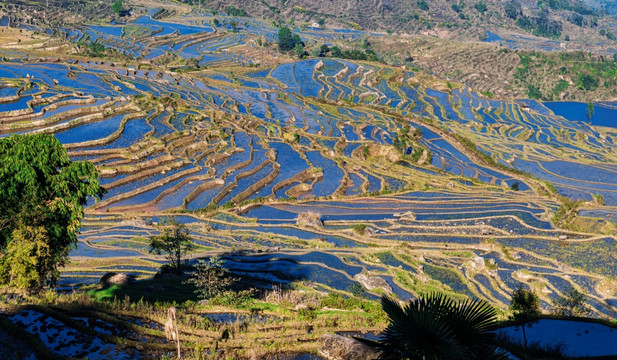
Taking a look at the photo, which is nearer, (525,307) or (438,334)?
(438,334)

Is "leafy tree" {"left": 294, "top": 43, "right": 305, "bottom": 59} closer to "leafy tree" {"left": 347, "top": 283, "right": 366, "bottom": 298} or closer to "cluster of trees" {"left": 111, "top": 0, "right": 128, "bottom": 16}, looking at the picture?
"cluster of trees" {"left": 111, "top": 0, "right": 128, "bottom": 16}

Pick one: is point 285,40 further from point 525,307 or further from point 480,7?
point 480,7

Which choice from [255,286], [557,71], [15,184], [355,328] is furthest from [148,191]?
[557,71]

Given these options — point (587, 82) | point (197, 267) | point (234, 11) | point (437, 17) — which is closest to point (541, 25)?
point (437, 17)

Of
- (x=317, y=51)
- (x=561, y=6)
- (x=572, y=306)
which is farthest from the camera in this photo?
(x=561, y=6)

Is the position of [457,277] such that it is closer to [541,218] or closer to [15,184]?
[541,218]

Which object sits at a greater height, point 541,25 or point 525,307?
point 541,25
